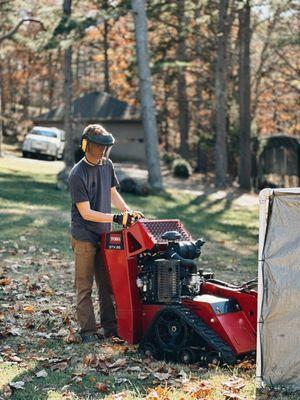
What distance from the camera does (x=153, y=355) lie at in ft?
23.6

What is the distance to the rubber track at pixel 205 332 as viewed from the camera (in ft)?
22.3

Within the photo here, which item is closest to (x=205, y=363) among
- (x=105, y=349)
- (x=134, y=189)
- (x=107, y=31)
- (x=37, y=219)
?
(x=105, y=349)

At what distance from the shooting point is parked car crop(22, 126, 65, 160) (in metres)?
41.5

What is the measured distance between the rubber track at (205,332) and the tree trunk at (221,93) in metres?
24.6

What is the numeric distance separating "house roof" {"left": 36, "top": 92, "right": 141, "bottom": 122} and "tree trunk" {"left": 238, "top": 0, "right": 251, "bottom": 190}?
1288 cm

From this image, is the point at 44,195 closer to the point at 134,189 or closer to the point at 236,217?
the point at 134,189

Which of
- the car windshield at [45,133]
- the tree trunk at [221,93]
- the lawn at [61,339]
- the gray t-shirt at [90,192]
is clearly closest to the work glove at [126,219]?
the gray t-shirt at [90,192]

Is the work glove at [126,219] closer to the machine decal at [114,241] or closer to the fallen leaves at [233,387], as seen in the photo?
the machine decal at [114,241]

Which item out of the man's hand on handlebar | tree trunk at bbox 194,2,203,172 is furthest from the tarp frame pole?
tree trunk at bbox 194,2,203,172

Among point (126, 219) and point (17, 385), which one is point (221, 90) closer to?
point (126, 219)

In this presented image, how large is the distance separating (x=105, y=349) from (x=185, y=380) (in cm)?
125

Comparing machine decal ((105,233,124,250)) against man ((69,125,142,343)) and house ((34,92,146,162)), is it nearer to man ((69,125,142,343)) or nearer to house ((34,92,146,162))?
man ((69,125,142,343))

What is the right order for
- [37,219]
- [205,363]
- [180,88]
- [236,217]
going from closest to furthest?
[205,363]
[37,219]
[236,217]
[180,88]

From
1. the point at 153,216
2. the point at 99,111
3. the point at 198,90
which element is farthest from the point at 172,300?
the point at 198,90
